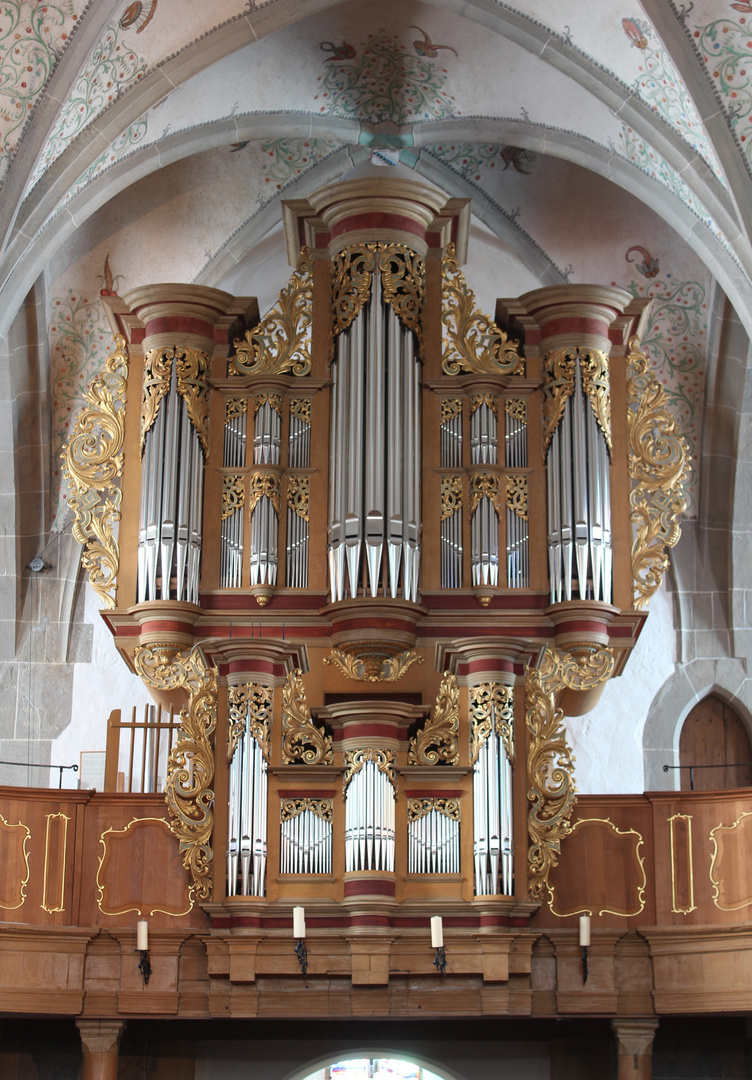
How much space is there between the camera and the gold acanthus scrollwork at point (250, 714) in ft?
44.1

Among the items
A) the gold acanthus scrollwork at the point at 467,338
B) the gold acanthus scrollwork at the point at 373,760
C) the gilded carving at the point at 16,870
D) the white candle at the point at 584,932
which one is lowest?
the white candle at the point at 584,932

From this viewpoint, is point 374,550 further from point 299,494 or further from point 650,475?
point 650,475

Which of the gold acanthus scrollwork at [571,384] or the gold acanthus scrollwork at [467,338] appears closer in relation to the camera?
the gold acanthus scrollwork at [571,384]

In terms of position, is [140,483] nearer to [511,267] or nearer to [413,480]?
[413,480]

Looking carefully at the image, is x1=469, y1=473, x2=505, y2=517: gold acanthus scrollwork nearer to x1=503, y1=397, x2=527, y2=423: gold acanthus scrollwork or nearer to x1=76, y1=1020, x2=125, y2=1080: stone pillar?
→ x1=503, y1=397, x2=527, y2=423: gold acanthus scrollwork

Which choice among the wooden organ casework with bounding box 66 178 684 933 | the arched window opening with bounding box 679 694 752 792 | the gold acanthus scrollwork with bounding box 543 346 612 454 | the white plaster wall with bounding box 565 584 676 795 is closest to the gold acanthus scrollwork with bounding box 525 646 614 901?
the wooden organ casework with bounding box 66 178 684 933

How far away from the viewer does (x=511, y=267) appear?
Answer: 1980 centimetres

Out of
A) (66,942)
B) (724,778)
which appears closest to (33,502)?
(66,942)

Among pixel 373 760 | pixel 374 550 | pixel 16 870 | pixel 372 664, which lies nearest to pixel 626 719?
pixel 372 664

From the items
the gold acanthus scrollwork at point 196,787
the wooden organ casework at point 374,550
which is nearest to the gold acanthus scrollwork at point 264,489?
the wooden organ casework at point 374,550

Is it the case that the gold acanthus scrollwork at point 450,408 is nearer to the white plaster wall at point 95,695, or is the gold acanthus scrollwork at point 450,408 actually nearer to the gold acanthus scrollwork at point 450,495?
the gold acanthus scrollwork at point 450,495

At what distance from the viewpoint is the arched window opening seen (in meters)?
18.7

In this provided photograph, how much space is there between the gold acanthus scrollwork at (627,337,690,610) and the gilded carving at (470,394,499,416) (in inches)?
49.0

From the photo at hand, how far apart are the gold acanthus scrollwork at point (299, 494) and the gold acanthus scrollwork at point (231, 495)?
16.6 inches
